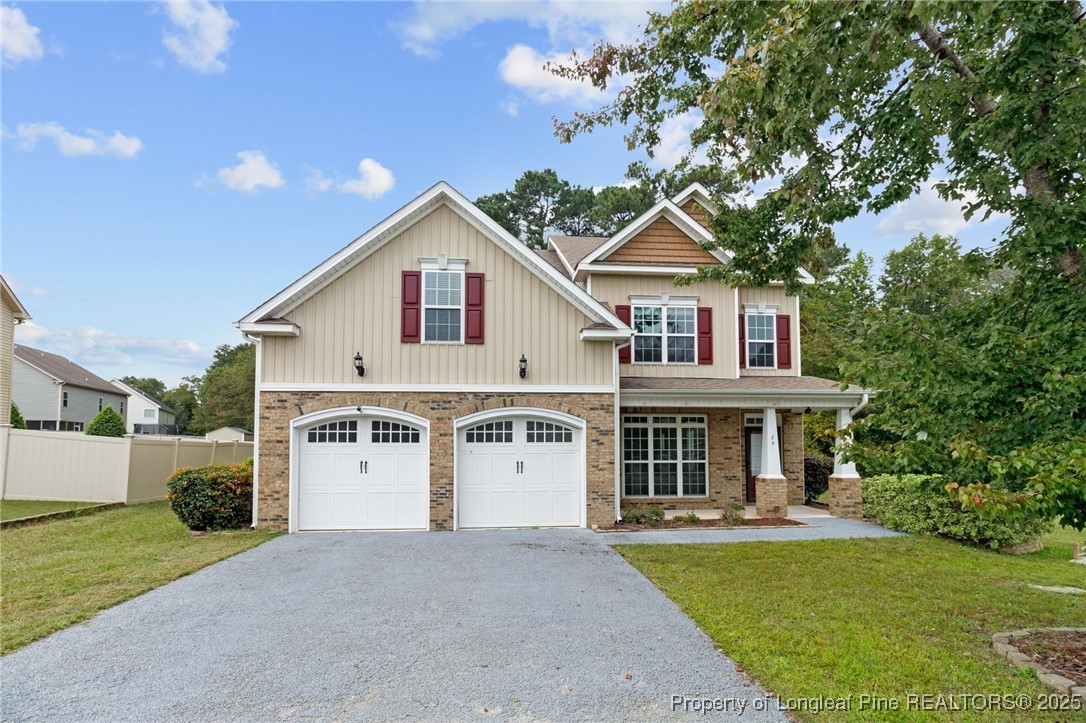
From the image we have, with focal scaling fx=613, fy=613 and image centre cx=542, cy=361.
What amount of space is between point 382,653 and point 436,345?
742cm

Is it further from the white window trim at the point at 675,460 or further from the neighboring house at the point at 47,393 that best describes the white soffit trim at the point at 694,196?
the neighboring house at the point at 47,393

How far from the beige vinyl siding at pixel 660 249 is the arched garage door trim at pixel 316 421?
6.24 metres

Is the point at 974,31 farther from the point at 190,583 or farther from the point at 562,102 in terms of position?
the point at 190,583

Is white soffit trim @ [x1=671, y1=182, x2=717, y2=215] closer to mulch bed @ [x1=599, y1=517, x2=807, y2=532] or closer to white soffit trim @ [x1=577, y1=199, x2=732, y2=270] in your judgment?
white soffit trim @ [x1=577, y1=199, x2=732, y2=270]

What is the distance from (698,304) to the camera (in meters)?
15.3

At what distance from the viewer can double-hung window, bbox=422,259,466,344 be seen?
12281mm

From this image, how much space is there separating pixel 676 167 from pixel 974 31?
4.63 m

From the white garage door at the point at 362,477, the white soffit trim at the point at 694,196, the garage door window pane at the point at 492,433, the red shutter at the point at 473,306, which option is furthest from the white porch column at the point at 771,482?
the white garage door at the point at 362,477

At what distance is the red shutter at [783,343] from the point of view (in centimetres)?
1572

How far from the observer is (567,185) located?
36.3 m

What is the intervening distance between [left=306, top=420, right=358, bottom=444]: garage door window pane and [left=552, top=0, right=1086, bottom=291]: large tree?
7462mm

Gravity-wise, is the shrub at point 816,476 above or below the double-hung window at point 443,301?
below

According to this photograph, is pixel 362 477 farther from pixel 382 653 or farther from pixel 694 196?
pixel 694 196

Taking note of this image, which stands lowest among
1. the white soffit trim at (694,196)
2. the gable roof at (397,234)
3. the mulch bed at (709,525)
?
the mulch bed at (709,525)
